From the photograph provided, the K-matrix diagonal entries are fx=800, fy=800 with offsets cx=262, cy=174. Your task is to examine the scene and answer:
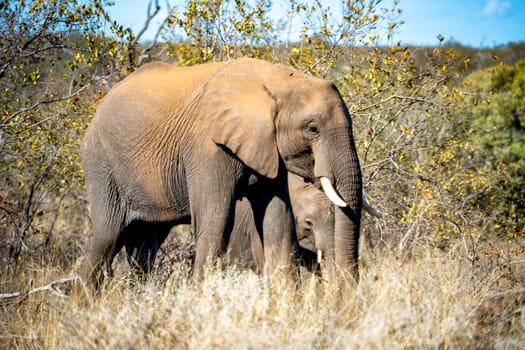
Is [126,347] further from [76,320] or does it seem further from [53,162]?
[53,162]

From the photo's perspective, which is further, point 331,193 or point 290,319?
point 331,193

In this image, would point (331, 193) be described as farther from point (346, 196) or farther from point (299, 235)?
point (299, 235)

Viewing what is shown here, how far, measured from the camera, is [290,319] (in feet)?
16.5

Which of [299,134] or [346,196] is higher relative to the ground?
[299,134]

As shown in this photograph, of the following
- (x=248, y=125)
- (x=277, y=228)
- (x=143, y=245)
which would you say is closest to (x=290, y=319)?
(x=277, y=228)

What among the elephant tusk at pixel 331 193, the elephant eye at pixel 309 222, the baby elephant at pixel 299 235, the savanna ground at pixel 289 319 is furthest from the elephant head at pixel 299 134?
the elephant eye at pixel 309 222

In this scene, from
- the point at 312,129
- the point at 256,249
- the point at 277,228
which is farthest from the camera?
the point at 256,249

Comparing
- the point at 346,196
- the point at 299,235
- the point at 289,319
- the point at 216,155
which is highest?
the point at 216,155

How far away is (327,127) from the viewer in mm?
6359

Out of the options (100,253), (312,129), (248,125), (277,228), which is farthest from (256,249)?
(312,129)

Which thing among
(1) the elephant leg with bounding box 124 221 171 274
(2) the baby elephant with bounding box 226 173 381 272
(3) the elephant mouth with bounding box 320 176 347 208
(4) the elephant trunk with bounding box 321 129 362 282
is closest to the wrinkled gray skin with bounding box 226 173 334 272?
(2) the baby elephant with bounding box 226 173 381 272

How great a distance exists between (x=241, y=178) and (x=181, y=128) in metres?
0.75

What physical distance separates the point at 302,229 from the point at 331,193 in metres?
2.88

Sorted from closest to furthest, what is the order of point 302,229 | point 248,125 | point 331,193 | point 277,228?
1. point 331,193
2. point 248,125
3. point 277,228
4. point 302,229
